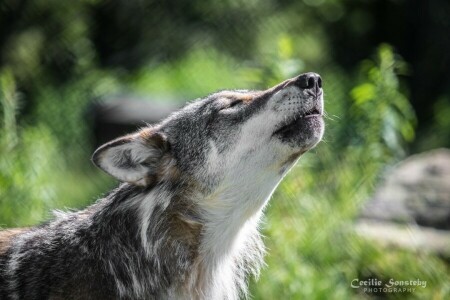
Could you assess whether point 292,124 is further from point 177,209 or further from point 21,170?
point 21,170

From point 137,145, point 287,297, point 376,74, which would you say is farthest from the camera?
point 376,74

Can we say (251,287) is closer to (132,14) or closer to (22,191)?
(22,191)

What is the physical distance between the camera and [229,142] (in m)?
3.82

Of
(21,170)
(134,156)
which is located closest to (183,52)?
(21,170)

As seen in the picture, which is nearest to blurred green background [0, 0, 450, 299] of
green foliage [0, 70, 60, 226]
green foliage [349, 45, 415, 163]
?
green foliage [0, 70, 60, 226]

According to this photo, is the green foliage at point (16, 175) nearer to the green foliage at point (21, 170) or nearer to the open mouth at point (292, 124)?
the green foliage at point (21, 170)

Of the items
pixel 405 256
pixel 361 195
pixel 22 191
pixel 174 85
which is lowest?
pixel 405 256

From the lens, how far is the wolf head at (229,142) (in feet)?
12.2

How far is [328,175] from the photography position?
5.68 metres

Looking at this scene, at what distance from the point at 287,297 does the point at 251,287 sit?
25 cm

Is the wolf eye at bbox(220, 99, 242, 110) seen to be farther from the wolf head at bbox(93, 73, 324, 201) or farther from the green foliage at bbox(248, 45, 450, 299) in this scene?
the green foliage at bbox(248, 45, 450, 299)

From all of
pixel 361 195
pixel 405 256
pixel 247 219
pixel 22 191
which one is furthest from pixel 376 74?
pixel 22 191

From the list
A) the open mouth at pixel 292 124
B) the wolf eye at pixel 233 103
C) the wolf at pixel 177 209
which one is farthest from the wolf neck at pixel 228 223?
the wolf eye at pixel 233 103

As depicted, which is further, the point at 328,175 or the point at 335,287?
the point at 328,175
